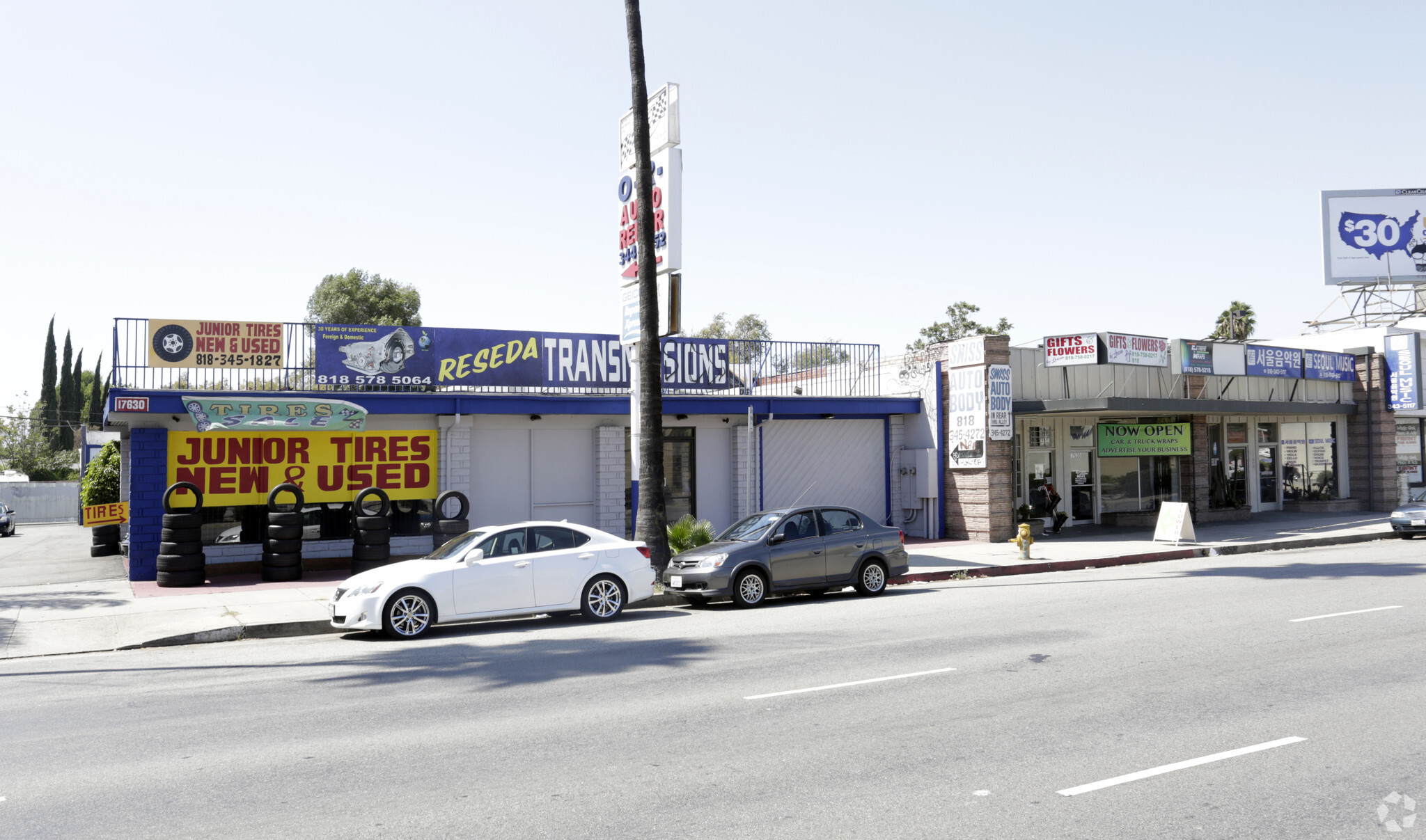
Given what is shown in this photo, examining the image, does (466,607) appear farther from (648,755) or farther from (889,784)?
(889,784)

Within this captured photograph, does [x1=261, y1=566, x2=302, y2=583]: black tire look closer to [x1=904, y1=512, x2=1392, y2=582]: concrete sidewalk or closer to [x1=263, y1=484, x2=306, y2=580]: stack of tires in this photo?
[x1=263, y1=484, x2=306, y2=580]: stack of tires

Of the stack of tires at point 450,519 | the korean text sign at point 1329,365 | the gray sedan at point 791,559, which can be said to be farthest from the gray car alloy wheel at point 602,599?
the korean text sign at point 1329,365

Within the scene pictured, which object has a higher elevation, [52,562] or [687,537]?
[687,537]

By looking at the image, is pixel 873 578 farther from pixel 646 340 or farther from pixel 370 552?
pixel 370 552

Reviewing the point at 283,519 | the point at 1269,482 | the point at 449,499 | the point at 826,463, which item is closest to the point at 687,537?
the point at 449,499

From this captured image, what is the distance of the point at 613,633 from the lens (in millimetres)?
12133

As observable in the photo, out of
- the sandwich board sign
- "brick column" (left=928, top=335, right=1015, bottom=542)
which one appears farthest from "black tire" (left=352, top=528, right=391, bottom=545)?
the sandwich board sign

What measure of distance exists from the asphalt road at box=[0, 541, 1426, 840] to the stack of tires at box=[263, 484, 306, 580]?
17.7 ft

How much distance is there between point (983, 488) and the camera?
904 inches

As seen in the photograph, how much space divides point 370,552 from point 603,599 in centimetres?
640

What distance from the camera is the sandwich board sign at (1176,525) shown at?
73.2 ft

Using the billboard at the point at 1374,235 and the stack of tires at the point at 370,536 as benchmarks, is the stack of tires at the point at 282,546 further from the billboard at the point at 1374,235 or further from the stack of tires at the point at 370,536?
the billboard at the point at 1374,235

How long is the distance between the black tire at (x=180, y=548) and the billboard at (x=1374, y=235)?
38693mm

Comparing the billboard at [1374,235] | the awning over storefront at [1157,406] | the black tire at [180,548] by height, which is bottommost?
the black tire at [180,548]
